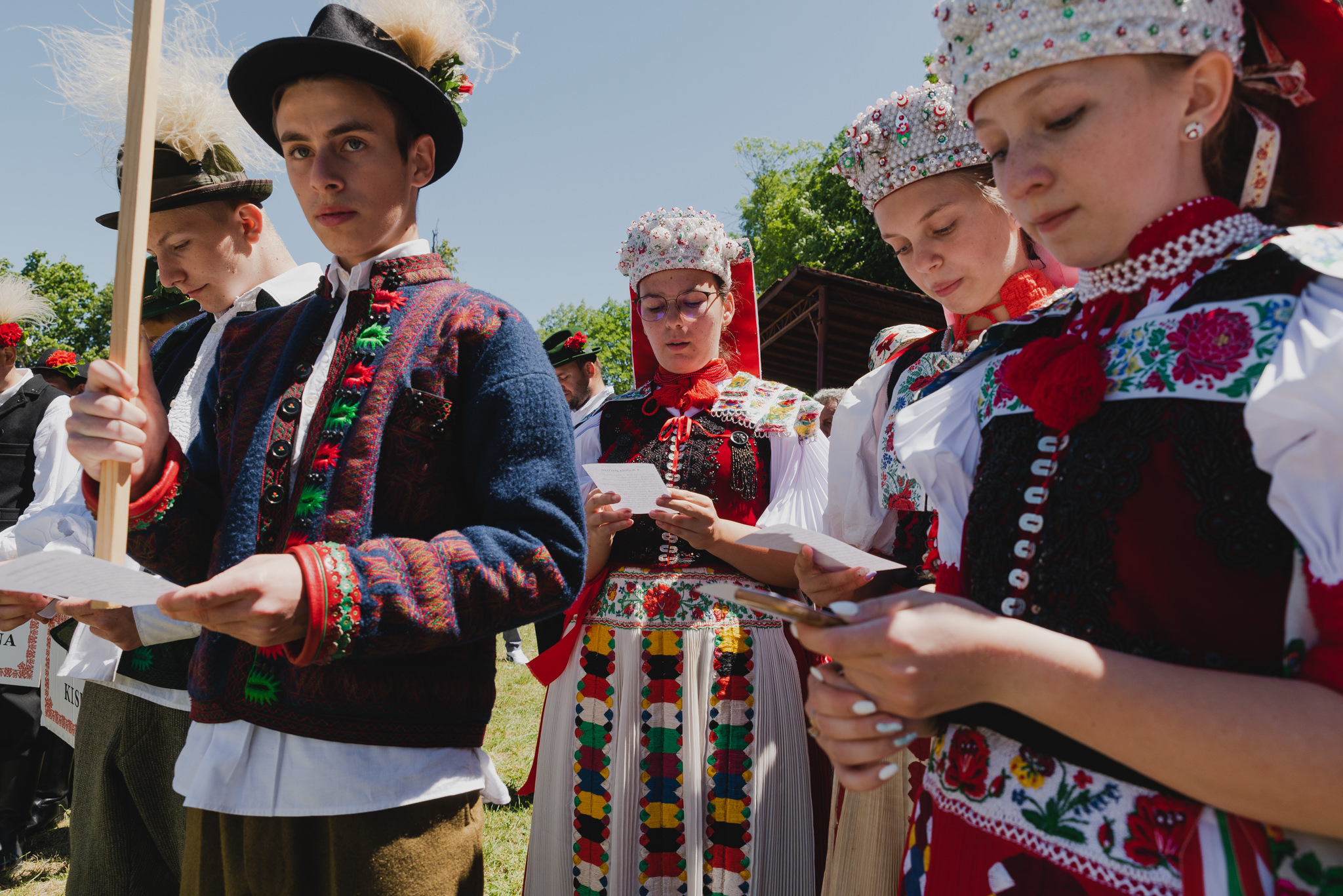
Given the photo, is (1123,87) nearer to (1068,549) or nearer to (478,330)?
(1068,549)

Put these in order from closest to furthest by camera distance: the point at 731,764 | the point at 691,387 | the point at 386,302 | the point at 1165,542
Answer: the point at 1165,542 < the point at 386,302 < the point at 731,764 < the point at 691,387

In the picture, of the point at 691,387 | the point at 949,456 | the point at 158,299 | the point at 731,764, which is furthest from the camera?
the point at 158,299

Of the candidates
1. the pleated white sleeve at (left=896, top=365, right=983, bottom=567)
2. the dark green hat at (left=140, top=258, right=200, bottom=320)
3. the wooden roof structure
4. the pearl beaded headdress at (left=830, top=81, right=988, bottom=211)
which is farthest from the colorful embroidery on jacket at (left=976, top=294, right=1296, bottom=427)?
the wooden roof structure

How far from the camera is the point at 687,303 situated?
116 inches

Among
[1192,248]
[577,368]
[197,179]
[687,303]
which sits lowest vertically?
[1192,248]

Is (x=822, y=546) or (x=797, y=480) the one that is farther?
(x=797, y=480)

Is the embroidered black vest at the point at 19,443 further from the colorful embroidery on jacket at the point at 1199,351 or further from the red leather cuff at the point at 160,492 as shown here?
the colorful embroidery on jacket at the point at 1199,351

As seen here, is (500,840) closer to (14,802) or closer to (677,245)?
(14,802)

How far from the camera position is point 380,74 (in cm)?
159

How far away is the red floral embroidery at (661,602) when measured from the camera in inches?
100.0

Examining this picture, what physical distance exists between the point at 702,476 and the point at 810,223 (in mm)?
25609

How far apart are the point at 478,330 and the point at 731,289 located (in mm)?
1823

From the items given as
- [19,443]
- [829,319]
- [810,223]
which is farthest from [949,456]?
[810,223]

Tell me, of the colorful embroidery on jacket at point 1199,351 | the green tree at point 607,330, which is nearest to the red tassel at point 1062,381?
the colorful embroidery on jacket at point 1199,351
